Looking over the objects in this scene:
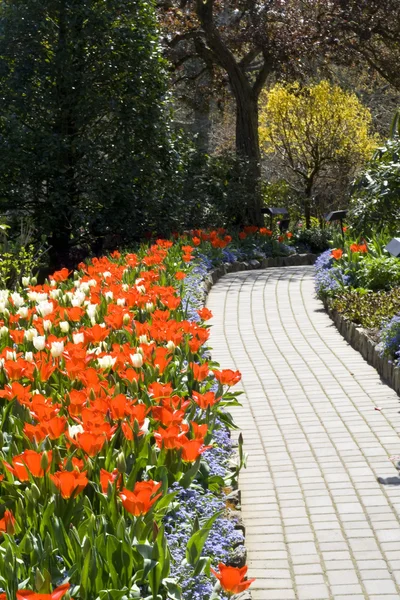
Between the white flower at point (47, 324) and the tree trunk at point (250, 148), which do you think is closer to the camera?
the white flower at point (47, 324)

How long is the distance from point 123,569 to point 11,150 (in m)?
12.2

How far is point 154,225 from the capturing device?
52.0 feet

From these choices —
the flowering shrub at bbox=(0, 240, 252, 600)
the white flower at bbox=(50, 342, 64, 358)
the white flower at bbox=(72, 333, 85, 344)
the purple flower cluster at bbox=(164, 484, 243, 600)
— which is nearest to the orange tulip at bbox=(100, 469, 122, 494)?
the flowering shrub at bbox=(0, 240, 252, 600)

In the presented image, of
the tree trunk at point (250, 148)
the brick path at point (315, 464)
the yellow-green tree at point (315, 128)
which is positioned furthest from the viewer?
the yellow-green tree at point (315, 128)

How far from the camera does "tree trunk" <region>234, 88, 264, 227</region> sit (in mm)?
20188

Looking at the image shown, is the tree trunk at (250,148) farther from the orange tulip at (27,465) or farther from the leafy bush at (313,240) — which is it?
the orange tulip at (27,465)

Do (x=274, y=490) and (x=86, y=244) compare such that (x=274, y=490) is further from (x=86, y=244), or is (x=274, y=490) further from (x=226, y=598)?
(x=86, y=244)

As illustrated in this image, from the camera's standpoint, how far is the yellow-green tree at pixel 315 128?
21984 mm

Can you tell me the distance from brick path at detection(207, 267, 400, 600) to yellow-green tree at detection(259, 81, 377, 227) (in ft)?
39.0

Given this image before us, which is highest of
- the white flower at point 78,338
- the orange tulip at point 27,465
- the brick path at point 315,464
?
the white flower at point 78,338

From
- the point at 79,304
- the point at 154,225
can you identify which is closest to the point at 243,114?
the point at 154,225

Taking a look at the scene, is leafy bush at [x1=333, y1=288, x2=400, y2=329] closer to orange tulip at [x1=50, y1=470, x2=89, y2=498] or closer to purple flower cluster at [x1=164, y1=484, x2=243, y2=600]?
purple flower cluster at [x1=164, y1=484, x2=243, y2=600]

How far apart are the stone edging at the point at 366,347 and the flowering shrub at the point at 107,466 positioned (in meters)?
2.29

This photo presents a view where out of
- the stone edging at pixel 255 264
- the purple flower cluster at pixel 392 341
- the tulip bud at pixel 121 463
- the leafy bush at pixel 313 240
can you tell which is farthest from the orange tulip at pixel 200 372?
the leafy bush at pixel 313 240
